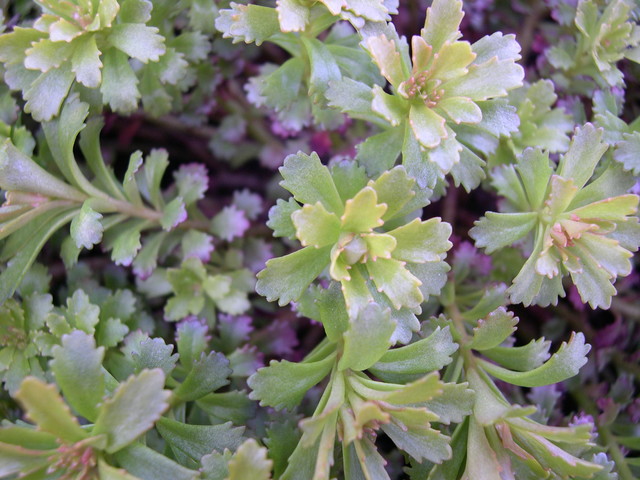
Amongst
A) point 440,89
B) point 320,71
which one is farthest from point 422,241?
point 320,71

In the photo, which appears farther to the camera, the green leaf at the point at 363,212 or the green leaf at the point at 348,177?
the green leaf at the point at 348,177

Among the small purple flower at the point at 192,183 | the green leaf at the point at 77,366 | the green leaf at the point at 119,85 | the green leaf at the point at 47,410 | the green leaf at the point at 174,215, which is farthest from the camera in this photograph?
the small purple flower at the point at 192,183

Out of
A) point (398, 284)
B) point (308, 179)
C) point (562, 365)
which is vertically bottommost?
point (562, 365)

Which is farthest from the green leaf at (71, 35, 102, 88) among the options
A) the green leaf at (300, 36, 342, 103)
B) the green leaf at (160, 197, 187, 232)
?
the green leaf at (300, 36, 342, 103)

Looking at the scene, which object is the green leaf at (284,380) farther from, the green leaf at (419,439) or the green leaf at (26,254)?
the green leaf at (26,254)

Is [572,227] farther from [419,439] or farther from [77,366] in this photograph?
[77,366]

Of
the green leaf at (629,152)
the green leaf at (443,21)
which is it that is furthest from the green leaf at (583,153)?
the green leaf at (443,21)

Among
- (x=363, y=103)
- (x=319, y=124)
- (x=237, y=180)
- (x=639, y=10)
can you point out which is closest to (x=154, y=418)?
(x=363, y=103)
